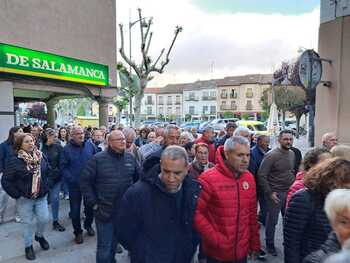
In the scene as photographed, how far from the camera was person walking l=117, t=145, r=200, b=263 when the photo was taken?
2.22 meters

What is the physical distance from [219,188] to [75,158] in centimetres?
324

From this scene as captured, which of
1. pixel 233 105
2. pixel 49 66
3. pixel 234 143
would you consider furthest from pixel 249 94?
pixel 234 143

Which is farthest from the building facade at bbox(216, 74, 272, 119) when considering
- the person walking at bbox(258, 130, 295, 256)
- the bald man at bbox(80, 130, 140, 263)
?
the bald man at bbox(80, 130, 140, 263)

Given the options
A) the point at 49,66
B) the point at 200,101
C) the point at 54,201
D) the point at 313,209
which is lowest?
the point at 54,201

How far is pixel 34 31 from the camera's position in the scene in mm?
8523

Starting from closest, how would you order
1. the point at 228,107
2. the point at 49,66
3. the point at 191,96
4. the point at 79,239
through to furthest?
1. the point at 79,239
2. the point at 49,66
3. the point at 228,107
4. the point at 191,96

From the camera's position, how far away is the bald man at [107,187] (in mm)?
3418

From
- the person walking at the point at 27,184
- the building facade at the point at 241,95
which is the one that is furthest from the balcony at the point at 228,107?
the person walking at the point at 27,184

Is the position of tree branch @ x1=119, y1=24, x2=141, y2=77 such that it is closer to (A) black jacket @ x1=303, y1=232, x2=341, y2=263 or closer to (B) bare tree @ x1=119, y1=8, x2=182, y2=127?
(B) bare tree @ x1=119, y1=8, x2=182, y2=127

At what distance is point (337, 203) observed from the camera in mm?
1555

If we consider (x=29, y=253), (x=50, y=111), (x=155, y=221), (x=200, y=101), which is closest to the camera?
(x=155, y=221)

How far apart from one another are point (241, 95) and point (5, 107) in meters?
55.0

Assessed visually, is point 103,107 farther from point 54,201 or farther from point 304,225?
point 304,225

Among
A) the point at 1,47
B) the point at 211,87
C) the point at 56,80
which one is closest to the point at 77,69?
the point at 56,80
